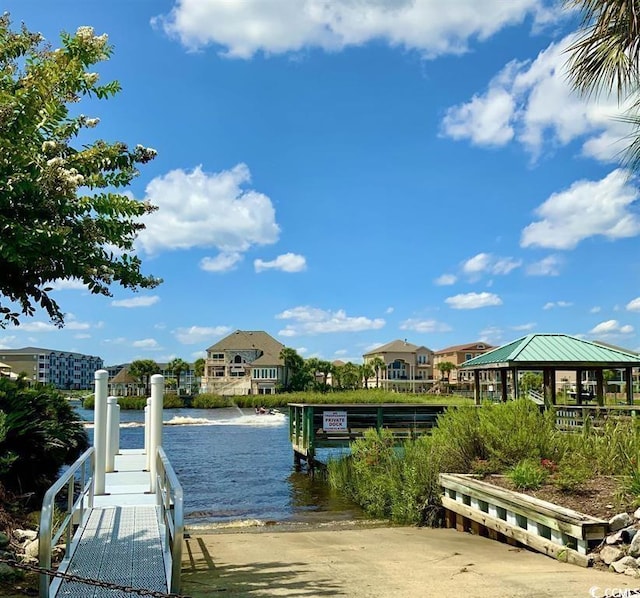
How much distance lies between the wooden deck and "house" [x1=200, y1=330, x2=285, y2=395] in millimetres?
88957

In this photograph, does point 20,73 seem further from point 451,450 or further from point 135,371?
point 135,371

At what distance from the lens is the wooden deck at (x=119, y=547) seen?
257 inches

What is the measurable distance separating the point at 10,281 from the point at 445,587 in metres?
5.22

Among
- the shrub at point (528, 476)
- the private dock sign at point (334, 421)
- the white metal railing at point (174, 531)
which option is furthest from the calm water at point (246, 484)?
the white metal railing at point (174, 531)

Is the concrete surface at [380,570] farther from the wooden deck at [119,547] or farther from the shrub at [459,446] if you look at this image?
the shrub at [459,446]

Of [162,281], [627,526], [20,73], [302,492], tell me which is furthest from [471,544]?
[302,492]

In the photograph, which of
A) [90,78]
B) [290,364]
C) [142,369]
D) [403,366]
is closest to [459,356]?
[403,366]

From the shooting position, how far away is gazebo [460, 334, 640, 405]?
2162 centimetres

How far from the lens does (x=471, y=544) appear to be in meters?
10.3

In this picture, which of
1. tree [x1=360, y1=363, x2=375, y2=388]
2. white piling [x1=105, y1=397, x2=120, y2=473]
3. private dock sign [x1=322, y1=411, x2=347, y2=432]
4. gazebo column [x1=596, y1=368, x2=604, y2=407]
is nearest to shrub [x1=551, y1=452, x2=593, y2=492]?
white piling [x1=105, y1=397, x2=120, y2=473]

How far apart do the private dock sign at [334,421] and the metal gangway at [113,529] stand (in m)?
11.3

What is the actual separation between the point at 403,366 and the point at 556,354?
9886 cm

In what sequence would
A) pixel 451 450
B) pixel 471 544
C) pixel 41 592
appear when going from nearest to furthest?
pixel 41 592 < pixel 471 544 < pixel 451 450

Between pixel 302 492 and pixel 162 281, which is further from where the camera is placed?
pixel 302 492
